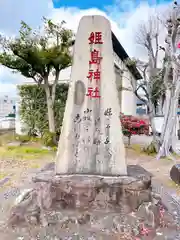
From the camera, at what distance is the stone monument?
3.19m

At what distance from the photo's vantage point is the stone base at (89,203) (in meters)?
2.90

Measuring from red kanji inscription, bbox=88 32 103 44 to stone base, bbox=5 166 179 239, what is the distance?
6.73 feet

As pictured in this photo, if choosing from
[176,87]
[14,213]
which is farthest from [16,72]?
[14,213]

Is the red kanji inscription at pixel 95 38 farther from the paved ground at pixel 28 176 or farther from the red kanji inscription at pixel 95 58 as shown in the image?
the paved ground at pixel 28 176

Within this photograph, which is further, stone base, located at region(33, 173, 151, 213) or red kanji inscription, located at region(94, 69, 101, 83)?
red kanji inscription, located at region(94, 69, 101, 83)

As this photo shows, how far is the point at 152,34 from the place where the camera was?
7.27 meters

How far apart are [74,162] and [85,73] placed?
4.55ft

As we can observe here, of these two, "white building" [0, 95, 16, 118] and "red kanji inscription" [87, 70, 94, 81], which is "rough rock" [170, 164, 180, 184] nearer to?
"red kanji inscription" [87, 70, 94, 81]

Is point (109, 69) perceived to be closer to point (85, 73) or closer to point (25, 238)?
point (85, 73)

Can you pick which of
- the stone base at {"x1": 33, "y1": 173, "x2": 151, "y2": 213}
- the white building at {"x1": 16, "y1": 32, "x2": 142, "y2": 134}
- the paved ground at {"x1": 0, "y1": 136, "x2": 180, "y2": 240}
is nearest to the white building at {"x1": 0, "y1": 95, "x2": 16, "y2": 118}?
the white building at {"x1": 16, "y1": 32, "x2": 142, "y2": 134}

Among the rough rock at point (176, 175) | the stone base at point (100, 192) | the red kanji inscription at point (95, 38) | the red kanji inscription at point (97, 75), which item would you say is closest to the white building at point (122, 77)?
the rough rock at point (176, 175)

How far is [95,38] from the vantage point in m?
3.21

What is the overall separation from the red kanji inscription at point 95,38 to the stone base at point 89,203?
6.73 ft

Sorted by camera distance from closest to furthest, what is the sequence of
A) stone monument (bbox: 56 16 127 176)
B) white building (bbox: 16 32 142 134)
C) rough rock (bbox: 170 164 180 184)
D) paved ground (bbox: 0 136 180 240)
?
stone monument (bbox: 56 16 127 176), paved ground (bbox: 0 136 180 240), rough rock (bbox: 170 164 180 184), white building (bbox: 16 32 142 134)
